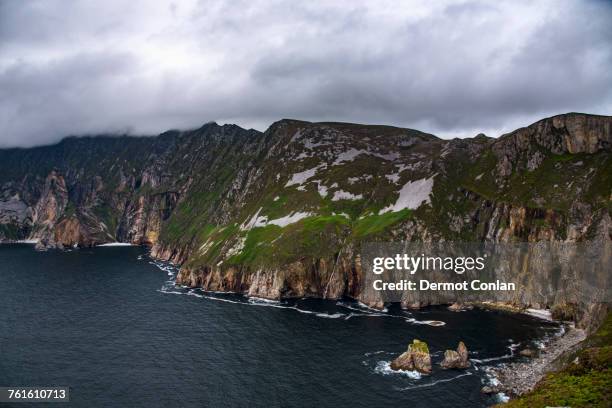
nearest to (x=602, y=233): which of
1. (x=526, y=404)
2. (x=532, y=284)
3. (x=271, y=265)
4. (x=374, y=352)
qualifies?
(x=532, y=284)

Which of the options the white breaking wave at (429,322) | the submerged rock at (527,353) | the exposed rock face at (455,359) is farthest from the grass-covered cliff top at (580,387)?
the white breaking wave at (429,322)

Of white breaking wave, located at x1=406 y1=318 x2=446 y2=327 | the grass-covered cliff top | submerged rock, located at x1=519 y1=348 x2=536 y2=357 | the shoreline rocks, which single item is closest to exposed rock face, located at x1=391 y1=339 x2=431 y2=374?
the shoreline rocks

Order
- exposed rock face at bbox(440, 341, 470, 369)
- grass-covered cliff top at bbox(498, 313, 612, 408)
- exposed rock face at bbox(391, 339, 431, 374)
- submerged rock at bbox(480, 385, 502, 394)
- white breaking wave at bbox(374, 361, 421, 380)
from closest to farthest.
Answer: grass-covered cliff top at bbox(498, 313, 612, 408)
submerged rock at bbox(480, 385, 502, 394)
white breaking wave at bbox(374, 361, 421, 380)
exposed rock face at bbox(391, 339, 431, 374)
exposed rock face at bbox(440, 341, 470, 369)

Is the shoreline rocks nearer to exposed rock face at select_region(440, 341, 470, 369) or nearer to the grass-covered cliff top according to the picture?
exposed rock face at select_region(440, 341, 470, 369)

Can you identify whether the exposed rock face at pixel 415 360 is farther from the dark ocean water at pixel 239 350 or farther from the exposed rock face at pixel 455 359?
the exposed rock face at pixel 455 359

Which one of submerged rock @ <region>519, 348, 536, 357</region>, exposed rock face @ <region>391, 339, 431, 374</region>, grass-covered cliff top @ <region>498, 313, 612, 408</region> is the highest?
grass-covered cliff top @ <region>498, 313, 612, 408</region>

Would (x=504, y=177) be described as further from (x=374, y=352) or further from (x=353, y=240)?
(x=374, y=352)

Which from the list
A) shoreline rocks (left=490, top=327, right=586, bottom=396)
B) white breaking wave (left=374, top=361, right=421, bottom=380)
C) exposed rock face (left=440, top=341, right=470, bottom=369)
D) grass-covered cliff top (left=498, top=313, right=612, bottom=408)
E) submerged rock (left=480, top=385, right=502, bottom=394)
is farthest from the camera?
exposed rock face (left=440, top=341, right=470, bottom=369)
